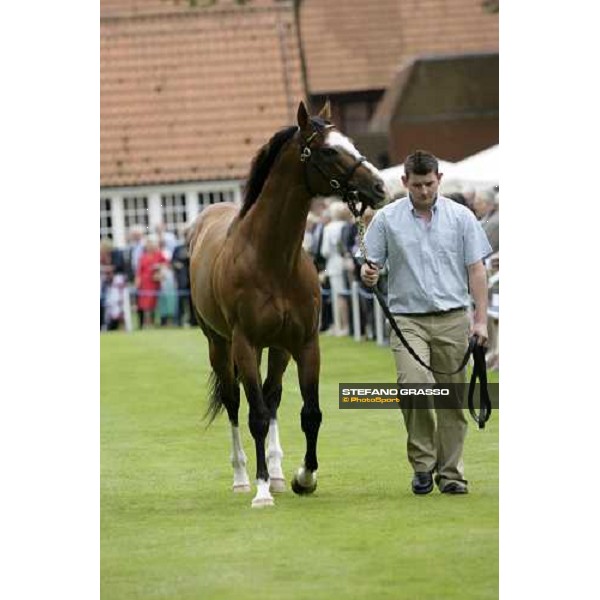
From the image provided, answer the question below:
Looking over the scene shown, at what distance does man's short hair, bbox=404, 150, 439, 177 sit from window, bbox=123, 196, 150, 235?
270 centimetres

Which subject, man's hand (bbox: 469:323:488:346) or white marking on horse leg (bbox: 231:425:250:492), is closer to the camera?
man's hand (bbox: 469:323:488:346)

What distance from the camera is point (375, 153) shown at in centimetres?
1317

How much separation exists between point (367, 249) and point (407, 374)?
0.79m

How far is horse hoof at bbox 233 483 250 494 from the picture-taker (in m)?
12.8

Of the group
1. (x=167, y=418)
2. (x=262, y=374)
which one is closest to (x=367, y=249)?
(x=262, y=374)

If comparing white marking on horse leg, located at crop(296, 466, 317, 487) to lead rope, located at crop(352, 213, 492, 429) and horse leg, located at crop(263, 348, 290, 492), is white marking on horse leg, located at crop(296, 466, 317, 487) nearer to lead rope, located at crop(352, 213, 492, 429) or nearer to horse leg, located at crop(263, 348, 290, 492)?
horse leg, located at crop(263, 348, 290, 492)

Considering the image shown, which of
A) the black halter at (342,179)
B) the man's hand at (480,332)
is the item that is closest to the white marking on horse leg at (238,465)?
the man's hand at (480,332)

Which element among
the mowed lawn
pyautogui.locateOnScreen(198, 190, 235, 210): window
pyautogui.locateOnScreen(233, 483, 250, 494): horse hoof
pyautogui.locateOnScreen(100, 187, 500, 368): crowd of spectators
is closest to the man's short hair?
the mowed lawn

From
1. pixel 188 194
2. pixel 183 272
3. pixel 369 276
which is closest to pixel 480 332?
pixel 369 276

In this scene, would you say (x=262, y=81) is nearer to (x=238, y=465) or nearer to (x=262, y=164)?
(x=262, y=164)

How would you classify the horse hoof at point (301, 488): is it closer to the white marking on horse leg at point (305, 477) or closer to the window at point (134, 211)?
the white marking on horse leg at point (305, 477)

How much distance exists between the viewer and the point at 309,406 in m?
12.4

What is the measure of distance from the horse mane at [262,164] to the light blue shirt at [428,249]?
718mm

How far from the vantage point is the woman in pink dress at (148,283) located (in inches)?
897
